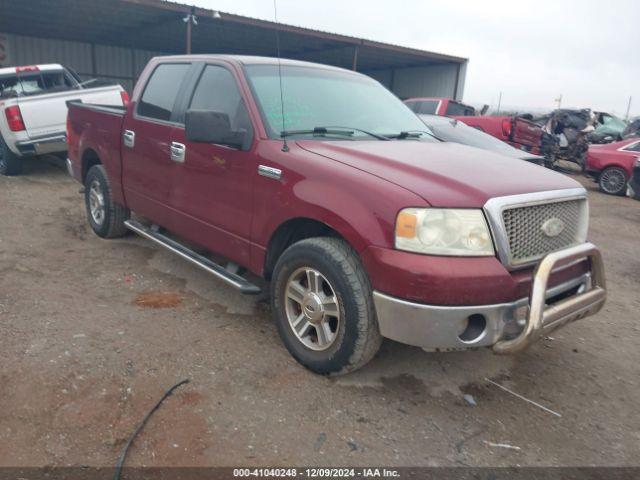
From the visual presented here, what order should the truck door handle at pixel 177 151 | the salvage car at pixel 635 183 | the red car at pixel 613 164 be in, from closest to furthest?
the truck door handle at pixel 177 151 < the salvage car at pixel 635 183 < the red car at pixel 613 164

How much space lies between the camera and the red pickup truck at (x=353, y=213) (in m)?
2.66

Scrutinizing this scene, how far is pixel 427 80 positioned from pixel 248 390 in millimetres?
22738

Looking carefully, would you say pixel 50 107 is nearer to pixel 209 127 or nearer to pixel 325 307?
pixel 209 127

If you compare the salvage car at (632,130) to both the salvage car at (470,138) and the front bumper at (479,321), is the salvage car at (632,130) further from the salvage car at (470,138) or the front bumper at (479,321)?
the front bumper at (479,321)

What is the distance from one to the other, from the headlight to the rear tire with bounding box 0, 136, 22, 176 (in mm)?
8377

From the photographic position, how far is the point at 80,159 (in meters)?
5.73

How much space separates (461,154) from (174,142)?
2.15 meters

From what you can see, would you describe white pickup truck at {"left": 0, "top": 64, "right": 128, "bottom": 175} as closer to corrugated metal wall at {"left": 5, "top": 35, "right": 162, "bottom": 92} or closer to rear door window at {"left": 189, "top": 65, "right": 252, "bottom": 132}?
rear door window at {"left": 189, "top": 65, "right": 252, "bottom": 132}

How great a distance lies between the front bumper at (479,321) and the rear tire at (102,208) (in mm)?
3578

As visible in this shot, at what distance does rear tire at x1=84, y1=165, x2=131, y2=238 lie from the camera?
530 centimetres

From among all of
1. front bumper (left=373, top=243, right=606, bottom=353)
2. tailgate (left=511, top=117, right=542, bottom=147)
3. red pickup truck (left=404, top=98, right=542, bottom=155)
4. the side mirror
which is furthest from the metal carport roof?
front bumper (left=373, top=243, right=606, bottom=353)

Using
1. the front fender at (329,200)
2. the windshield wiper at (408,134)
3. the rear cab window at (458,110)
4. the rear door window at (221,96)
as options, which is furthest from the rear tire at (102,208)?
the rear cab window at (458,110)

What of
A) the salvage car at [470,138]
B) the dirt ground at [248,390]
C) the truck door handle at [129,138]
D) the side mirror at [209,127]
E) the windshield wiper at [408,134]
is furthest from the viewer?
the salvage car at [470,138]

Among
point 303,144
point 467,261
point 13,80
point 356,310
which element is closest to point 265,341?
point 356,310
